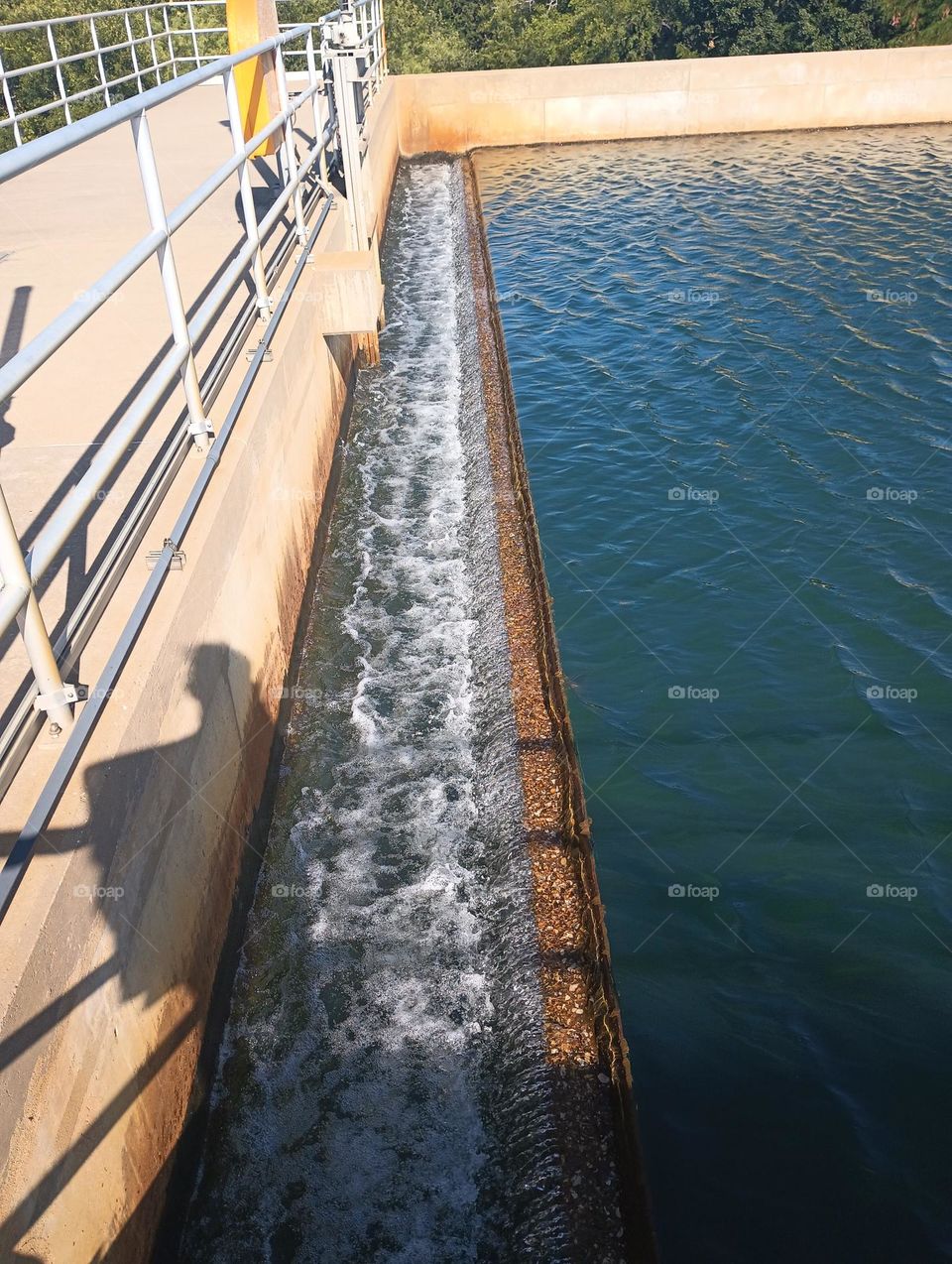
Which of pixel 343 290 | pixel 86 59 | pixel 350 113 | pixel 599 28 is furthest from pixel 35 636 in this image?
pixel 599 28

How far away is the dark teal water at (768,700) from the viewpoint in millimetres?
4301

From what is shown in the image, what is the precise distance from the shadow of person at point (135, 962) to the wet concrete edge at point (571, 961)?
1449 mm

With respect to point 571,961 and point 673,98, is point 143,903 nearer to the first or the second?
point 571,961

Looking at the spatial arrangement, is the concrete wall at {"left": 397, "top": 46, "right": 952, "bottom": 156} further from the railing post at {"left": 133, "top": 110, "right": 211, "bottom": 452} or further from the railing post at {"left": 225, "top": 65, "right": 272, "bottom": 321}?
the railing post at {"left": 133, "top": 110, "right": 211, "bottom": 452}

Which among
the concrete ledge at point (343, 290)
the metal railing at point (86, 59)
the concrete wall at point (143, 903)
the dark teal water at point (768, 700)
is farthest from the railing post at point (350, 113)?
the metal railing at point (86, 59)

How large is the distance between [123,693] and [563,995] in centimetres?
219

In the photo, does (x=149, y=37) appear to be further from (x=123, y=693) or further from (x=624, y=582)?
(x=123, y=693)

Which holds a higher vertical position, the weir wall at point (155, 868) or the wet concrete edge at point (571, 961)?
the weir wall at point (155, 868)

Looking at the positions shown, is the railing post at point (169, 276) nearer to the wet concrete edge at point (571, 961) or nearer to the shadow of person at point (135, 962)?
the shadow of person at point (135, 962)

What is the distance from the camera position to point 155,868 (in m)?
3.67

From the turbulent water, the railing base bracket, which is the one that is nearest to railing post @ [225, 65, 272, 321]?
the turbulent water

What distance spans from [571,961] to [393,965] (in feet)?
3.13

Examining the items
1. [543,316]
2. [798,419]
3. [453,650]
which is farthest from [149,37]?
[453,650]

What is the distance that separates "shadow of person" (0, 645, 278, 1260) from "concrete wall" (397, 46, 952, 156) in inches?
783
